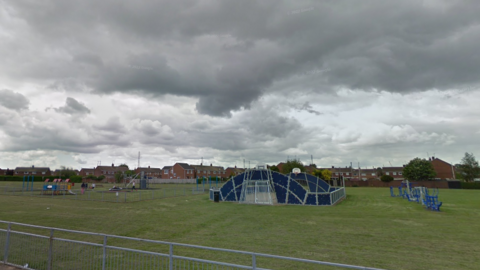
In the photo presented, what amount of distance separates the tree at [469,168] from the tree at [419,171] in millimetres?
10634

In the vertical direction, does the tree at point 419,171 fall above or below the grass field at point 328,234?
above

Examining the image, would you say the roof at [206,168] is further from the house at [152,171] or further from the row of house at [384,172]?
the row of house at [384,172]

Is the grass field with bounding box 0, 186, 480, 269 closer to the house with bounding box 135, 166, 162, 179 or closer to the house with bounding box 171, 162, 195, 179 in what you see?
the house with bounding box 171, 162, 195, 179

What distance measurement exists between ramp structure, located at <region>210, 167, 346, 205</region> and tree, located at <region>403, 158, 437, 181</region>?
48936 mm

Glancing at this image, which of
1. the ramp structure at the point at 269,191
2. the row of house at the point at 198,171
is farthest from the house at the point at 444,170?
the ramp structure at the point at 269,191

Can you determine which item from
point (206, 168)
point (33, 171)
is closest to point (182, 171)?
point (206, 168)

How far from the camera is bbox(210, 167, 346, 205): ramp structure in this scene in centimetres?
2548

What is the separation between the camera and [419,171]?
62.5 meters

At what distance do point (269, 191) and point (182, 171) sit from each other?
80.5m

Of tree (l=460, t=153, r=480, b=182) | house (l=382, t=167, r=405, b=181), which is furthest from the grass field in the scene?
house (l=382, t=167, r=405, b=181)

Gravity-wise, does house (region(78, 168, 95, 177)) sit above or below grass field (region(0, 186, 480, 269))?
above

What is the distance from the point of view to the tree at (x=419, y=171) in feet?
205

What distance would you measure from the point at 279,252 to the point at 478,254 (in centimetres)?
735

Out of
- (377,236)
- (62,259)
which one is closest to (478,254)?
(377,236)
